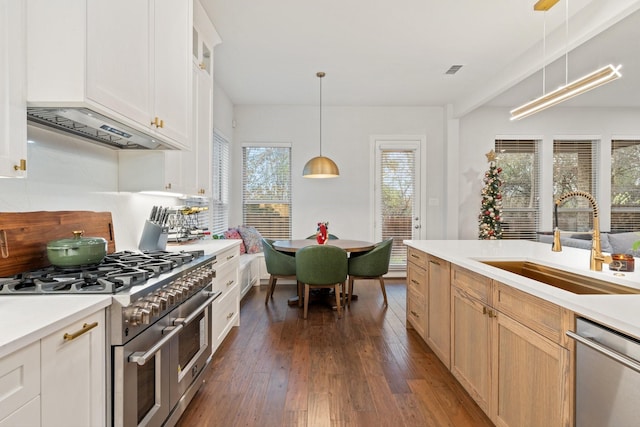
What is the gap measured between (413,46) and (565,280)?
2.81m

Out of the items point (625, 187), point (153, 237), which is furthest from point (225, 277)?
point (625, 187)

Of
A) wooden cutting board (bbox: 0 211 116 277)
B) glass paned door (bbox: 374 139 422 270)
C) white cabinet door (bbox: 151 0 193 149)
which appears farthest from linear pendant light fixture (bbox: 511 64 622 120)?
wooden cutting board (bbox: 0 211 116 277)

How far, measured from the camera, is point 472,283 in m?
2.04

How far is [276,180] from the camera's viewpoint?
18.9ft

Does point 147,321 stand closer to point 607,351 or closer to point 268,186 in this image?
point 607,351

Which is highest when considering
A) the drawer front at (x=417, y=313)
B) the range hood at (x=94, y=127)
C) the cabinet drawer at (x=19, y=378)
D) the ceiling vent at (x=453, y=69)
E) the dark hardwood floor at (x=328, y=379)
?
the ceiling vent at (x=453, y=69)

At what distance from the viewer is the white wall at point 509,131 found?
19.1 feet

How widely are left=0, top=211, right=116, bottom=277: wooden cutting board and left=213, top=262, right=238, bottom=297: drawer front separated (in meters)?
0.96

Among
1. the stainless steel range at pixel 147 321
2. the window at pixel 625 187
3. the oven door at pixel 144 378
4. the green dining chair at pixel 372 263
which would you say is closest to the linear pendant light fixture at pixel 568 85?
the green dining chair at pixel 372 263

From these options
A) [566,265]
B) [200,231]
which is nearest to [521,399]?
[566,265]

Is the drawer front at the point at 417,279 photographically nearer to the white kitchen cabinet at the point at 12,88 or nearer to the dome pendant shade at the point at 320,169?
the dome pendant shade at the point at 320,169

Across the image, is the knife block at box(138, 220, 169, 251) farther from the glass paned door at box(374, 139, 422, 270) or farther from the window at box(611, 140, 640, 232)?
the window at box(611, 140, 640, 232)

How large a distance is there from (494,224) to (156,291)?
5.29 metres

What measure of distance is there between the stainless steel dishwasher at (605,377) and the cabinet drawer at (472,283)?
2.09 feet
